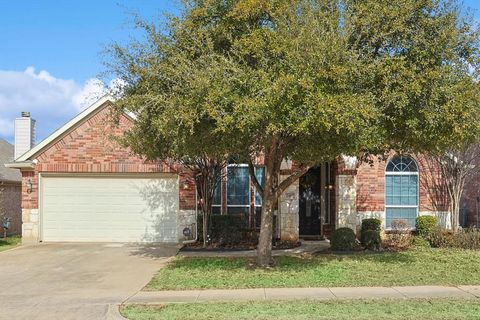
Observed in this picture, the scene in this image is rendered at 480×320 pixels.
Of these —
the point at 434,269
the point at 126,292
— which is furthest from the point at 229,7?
the point at 434,269

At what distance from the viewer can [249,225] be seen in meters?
17.4

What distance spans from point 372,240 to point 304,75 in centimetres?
806

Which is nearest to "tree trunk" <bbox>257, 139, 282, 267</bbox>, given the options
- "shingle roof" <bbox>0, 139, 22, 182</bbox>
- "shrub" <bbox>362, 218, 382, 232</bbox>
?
"shrub" <bbox>362, 218, 382, 232</bbox>

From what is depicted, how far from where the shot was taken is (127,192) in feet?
58.7

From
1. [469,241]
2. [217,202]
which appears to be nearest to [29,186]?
[217,202]

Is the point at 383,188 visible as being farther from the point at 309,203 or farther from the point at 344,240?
the point at 344,240

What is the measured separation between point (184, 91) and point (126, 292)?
157 inches

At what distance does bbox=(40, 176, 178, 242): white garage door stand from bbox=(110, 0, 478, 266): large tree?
699 cm

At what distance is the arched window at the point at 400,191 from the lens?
18.1 m

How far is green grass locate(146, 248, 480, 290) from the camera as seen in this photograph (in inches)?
415

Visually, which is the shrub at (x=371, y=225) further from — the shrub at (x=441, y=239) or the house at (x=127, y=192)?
the shrub at (x=441, y=239)

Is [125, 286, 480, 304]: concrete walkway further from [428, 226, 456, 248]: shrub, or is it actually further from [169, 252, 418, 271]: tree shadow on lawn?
[428, 226, 456, 248]: shrub

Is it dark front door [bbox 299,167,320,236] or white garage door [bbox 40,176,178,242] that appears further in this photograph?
dark front door [bbox 299,167,320,236]

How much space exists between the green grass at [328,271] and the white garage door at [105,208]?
4066 millimetres
